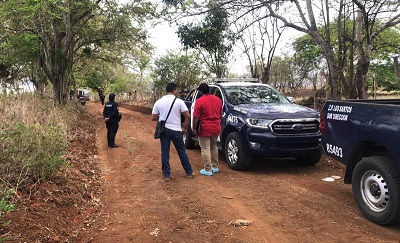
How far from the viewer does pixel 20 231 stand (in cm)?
355

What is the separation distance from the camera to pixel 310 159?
734 cm

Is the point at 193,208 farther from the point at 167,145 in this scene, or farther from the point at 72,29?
the point at 72,29

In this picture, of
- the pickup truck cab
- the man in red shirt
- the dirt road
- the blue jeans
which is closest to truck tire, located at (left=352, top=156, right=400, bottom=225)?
the dirt road

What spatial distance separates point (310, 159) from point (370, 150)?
8.90 feet

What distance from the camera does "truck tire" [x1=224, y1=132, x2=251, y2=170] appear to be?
6.80 m

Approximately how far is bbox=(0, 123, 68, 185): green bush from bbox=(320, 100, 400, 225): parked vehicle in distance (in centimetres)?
428

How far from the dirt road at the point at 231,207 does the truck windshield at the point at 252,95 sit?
1.48 meters

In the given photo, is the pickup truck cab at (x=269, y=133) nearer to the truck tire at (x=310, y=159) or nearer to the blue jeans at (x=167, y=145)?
the truck tire at (x=310, y=159)

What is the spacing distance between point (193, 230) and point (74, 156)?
4.42m

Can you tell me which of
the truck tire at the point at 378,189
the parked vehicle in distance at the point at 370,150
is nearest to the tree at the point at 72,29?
the parked vehicle in distance at the point at 370,150

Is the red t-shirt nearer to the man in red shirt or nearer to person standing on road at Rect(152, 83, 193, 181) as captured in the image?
the man in red shirt

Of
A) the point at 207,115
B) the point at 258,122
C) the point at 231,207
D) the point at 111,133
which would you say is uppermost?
the point at 207,115


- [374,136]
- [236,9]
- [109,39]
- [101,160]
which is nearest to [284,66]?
[109,39]

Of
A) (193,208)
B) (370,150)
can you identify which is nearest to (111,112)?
(193,208)
